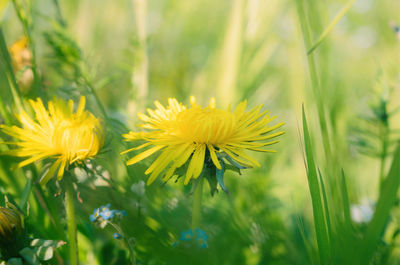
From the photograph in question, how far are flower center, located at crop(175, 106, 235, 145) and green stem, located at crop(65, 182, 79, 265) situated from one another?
0.49 feet

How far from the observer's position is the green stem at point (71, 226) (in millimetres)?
395

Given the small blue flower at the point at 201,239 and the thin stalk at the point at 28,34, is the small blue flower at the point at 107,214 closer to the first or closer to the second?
the small blue flower at the point at 201,239

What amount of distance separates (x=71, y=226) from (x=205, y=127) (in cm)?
20

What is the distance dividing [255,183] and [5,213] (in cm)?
58

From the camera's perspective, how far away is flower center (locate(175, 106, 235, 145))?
0.41m

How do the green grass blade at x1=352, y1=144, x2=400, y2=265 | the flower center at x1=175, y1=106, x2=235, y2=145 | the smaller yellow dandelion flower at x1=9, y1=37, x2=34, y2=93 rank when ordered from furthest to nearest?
the smaller yellow dandelion flower at x1=9, y1=37, x2=34, y2=93 < the flower center at x1=175, y1=106, x2=235, y2=145 < the green grass blade at x1=352, y1=144, x2=400, y2=265

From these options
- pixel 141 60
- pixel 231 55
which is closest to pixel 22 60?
pixel 141 60

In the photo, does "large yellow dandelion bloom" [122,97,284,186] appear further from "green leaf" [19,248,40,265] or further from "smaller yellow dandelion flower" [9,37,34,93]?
"smaller yellow dandelion flower" [9,37,34,93]

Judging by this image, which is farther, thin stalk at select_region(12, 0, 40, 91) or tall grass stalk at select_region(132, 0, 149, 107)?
tall grass stalk at select_region(132, 0, 149, 107)

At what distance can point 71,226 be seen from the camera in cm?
40

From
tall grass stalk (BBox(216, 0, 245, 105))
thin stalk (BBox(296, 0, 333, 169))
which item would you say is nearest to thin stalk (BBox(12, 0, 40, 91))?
thin stalk (BBox(296, 0, 333, 169))

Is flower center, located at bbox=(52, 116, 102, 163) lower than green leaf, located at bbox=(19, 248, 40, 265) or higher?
higher

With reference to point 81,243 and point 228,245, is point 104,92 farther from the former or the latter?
point 228,245

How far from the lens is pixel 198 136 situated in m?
0.42
